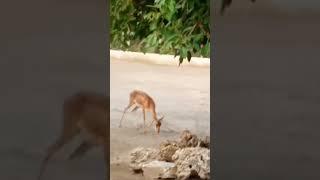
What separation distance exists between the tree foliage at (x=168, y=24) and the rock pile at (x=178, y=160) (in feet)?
2.06

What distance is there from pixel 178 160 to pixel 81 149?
5.53ft

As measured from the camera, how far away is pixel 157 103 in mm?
6133

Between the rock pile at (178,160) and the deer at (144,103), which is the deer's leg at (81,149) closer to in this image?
the rock pile at (178,160)

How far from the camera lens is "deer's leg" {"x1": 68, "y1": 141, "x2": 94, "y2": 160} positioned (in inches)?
78.0

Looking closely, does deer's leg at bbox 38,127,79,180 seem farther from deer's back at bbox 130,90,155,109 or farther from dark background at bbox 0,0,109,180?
deer's back at bbox 130,90,155,109

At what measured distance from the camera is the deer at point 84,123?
76.2 inches
